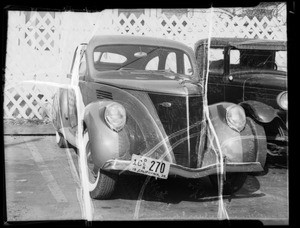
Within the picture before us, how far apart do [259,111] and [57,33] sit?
1841 mm

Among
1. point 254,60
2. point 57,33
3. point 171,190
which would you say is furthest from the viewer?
point 254,60

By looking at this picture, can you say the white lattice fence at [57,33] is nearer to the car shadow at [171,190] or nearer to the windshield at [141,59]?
the windshield at [141,59]

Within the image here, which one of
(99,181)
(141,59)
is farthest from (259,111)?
(99,181)

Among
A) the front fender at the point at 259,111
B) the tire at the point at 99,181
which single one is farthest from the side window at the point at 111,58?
the front fender at the point at 259,111

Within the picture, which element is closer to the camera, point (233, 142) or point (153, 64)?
point (233, 142)

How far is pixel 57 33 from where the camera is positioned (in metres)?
3.75

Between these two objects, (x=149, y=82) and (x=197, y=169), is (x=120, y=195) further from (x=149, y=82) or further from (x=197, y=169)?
(x=149, y=82)

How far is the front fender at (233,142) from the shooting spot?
12.9ft

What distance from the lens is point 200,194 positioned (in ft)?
12.7

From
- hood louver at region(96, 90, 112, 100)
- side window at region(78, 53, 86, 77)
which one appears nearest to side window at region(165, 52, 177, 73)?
hood louver at region(96, 90, 112, 100)

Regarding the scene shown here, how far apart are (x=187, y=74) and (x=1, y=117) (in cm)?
160

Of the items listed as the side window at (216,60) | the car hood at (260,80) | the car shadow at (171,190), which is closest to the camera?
the car shadow at (171,190)

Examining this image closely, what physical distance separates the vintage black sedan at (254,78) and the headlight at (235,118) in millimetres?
181
